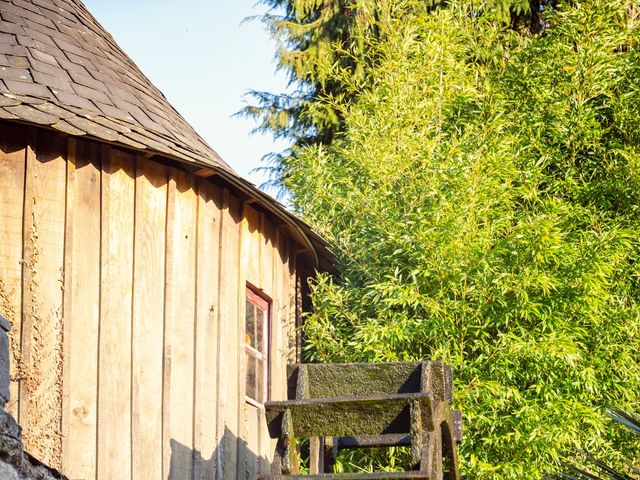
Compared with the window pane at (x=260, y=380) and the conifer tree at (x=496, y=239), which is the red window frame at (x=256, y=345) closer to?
the window pane at (x=260, y=380)

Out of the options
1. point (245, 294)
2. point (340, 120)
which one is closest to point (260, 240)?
point (245, 294)

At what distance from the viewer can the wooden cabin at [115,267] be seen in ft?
22.1

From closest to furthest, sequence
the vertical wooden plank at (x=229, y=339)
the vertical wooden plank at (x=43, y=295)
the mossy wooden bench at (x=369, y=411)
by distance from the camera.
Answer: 1. the vertical wooden plank at (x=43, y=295)
2. the mossy wooden bench at (x=369, y=411)
3. the vertical wooden plank at (x=229, y=339)

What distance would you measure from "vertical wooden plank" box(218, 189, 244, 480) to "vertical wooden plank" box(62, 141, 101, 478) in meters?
1.21

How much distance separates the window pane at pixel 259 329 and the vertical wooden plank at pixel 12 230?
257cm

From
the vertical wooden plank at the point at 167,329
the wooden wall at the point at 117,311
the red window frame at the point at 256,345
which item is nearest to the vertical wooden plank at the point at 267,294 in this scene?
the red window frame at the point at 256,345

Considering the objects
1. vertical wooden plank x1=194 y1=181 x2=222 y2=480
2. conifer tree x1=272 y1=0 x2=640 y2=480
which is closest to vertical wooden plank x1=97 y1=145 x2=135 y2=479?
vertical wooden plank x1=194 y1=181 x2=222 y2=480

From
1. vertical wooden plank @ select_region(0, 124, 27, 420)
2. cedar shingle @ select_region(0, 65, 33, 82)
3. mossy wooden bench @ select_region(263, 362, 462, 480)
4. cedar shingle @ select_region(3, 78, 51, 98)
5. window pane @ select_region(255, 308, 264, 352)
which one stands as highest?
cedar shingle @ select_region(0, 65, 33, 82)

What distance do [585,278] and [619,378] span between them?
3.39ft

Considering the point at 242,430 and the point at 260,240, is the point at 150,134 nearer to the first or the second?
the point at 260,240

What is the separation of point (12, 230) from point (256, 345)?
2664 millimetres

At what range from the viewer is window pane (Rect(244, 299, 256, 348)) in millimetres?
8680

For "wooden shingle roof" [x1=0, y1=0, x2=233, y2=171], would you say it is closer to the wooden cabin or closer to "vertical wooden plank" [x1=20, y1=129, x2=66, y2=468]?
the wooden cabin

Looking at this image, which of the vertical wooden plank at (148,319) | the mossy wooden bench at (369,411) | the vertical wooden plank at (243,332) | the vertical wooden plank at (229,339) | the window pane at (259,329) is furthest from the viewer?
the window pane at (259,329)
